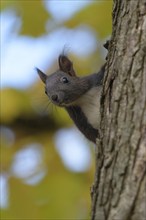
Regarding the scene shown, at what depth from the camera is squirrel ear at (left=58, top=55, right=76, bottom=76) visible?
304 cm

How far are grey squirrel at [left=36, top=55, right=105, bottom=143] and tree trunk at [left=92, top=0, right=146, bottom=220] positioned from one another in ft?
2.64

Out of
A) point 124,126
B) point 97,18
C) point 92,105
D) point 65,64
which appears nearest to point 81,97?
point 92,105

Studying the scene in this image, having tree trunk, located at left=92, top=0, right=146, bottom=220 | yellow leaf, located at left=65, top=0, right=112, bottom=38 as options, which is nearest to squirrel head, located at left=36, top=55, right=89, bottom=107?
yellow leaf, located at left=65, top=0, right=112, bottom=38

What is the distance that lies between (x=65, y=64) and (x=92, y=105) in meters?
0.35

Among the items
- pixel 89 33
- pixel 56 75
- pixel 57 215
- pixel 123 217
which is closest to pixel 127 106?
pixel 123 217

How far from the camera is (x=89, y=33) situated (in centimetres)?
384

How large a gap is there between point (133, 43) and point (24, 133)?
7.18 feet

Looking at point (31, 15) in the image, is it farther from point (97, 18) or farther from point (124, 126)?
point (124, 126)

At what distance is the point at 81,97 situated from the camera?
2.91 metres

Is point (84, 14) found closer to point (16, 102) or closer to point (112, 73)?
point (16, 102)

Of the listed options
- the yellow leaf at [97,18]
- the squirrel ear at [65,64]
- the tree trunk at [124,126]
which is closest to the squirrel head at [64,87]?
the squirrel ear at [65,64]

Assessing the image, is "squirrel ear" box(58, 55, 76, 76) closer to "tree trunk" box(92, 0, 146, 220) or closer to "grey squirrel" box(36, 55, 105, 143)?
"grey squirrel" box(36, 55, 105, 143)

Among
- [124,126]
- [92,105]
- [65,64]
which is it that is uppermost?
[124,126]

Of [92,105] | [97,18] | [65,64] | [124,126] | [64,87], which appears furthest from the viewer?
[97,18]
